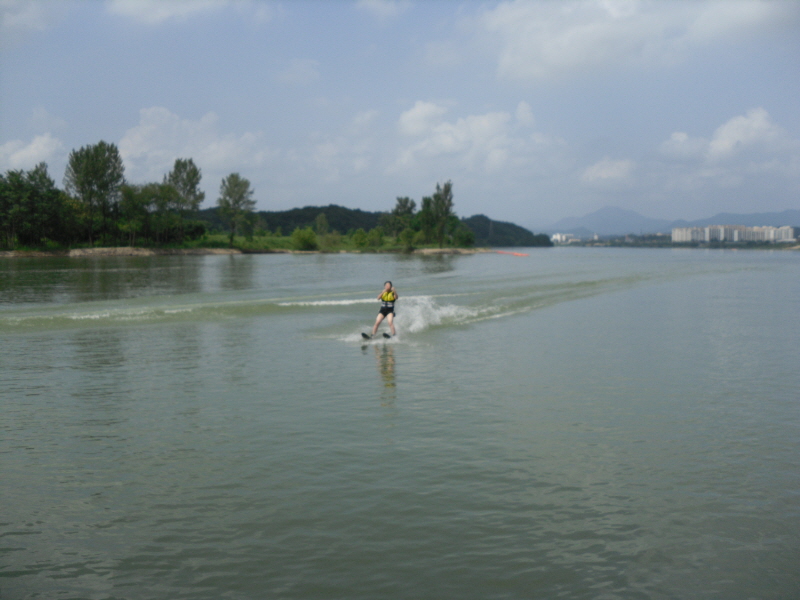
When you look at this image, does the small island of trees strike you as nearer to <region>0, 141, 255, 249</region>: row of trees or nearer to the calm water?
<region>0, 141, 255, 249</region>: row of trees

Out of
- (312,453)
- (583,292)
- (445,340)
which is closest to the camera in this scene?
(312,453)

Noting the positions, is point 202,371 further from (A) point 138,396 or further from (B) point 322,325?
(B) point 322,325

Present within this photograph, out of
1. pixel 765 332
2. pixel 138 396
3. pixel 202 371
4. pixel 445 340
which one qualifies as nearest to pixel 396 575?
pixel 138 396

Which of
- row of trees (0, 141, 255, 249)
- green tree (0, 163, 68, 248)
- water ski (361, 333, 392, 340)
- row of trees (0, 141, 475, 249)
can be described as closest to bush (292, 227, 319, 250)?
row of trees (0, 141, 475, 249)

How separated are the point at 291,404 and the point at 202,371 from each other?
514 cm

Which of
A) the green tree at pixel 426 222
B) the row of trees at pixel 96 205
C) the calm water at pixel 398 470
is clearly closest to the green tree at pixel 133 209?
the row of trees at pixel 96 205

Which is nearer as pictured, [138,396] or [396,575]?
[396,575]

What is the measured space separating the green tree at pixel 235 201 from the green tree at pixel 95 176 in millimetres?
30381

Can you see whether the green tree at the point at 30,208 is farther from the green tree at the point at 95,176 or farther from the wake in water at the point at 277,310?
the wake in water at the point at 277,310

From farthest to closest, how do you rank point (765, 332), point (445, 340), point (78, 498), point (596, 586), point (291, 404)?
point (765, 332)
point (445, 340)
point (291, 404)
point (78, 498)
point (596, 586)

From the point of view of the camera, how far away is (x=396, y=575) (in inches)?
281

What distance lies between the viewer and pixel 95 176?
129 metres

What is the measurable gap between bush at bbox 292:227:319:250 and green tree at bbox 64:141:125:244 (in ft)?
169

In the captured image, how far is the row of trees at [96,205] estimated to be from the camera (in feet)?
406
